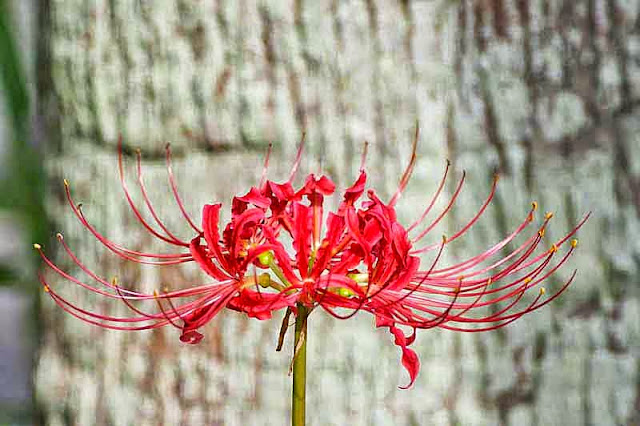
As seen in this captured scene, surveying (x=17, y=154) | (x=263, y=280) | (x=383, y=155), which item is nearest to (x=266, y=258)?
(x=263, y=280)

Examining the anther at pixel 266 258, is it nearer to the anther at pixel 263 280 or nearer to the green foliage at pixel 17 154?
the anther at pixel 263 280

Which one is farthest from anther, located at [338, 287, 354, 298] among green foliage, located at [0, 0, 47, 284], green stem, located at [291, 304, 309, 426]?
green foliage, located at [0, 0, 47, 284]

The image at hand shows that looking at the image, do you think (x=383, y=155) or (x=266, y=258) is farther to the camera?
(x=383, y=155)

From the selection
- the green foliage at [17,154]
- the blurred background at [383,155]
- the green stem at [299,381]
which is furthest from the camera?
the green foliage at [17,154]

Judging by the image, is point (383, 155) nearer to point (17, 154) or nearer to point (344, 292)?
point (344, 292)

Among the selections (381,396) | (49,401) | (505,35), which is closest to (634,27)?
(505,35)

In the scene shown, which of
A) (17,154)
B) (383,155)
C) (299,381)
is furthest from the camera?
(17,154)

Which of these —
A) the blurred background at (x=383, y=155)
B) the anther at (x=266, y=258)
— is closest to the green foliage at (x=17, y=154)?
the blurred background at (x=383, y=155)

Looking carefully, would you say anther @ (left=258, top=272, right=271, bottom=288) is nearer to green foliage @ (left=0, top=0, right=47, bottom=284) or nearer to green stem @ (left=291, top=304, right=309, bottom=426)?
green stem @ (left=291, top=304, right=309, bottom=426)

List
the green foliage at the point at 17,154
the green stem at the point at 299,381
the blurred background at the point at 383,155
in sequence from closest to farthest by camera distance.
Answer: the green stem at the point at 299,381 → the blurred background at the point at 383,155 → the green foliage at the point at 17,154
